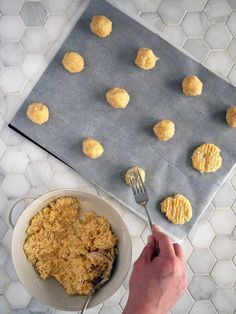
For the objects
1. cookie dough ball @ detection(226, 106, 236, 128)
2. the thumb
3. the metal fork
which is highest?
cookie dough ball @ detection(226, 106, 236, 128)

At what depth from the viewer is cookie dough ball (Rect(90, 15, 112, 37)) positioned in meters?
0.90

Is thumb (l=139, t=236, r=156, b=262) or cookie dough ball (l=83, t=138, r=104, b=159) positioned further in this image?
cookie dough ball (l=83, t=138, r=104, b=159)

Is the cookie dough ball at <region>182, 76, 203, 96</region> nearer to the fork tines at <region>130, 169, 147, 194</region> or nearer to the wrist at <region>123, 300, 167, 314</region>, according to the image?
the fork tines at <region>130, 169, 147, 194</region>

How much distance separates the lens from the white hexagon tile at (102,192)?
917 millimetres

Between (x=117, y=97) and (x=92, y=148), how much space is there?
0.11m

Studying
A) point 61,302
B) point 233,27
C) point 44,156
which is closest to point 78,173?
point 44,156

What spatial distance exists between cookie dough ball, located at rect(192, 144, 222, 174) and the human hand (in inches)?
9.1

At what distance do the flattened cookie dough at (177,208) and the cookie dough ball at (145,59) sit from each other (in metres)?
0.25

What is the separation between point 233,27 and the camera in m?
0.93

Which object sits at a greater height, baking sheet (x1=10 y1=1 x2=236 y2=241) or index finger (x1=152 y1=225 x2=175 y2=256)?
baking sheet (x1=10 y1=1 x2=236 y2=241)

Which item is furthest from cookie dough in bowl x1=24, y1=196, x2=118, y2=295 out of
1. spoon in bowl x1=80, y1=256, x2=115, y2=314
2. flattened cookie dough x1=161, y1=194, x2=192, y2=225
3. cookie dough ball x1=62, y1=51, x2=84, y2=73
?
cookie dough ball x1=62, y1=51, x2=84, y2=73

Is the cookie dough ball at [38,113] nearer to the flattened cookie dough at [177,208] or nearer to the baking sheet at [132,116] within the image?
the baking sheet at [132,116]

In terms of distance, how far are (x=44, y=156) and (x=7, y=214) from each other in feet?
0.44

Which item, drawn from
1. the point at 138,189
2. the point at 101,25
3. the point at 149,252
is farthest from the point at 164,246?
the point at 101,25
